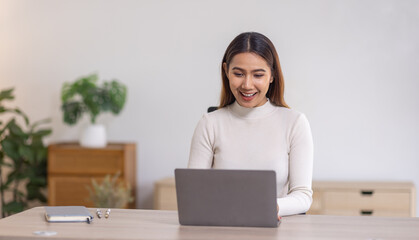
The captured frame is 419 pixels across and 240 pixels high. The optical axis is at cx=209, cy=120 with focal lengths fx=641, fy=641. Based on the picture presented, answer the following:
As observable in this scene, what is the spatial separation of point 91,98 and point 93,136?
1.12 feet

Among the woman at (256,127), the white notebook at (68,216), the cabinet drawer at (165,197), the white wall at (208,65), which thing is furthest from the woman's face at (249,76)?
the white wall at (208,65)

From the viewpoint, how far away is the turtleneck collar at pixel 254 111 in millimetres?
2891

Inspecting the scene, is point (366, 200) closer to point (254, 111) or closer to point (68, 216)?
point (254, 111)

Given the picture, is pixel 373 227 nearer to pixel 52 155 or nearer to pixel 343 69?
pixel 343 69

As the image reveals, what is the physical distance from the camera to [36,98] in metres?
6.03

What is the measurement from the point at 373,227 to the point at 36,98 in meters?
4.37

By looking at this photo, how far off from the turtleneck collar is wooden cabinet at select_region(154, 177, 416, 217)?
2419mm

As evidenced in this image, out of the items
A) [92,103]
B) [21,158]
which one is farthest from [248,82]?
[21,158]

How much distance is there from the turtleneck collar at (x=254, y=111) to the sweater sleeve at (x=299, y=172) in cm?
15

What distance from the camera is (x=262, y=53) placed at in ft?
9.07

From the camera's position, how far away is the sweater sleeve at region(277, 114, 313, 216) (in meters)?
2.56

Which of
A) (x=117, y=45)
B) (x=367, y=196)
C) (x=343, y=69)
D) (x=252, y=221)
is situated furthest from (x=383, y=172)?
(x=252, y=221)

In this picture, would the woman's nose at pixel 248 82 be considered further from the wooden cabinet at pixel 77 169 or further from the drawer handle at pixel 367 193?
the wooden cabinet at pixel 77 169

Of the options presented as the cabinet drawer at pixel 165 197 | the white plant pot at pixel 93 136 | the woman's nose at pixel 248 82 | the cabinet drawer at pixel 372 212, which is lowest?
the cabinet drawer at pixel 372 212
